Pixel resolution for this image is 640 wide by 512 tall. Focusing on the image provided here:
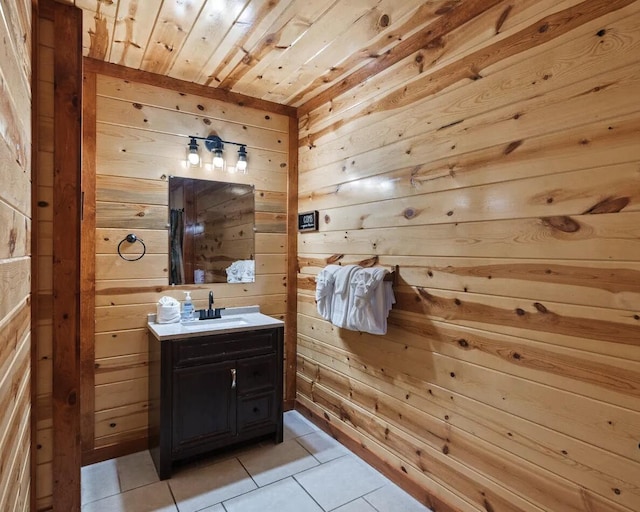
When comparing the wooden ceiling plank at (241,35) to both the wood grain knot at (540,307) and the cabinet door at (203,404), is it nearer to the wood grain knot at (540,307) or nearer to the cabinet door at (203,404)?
the wood grain knot at (540,307)

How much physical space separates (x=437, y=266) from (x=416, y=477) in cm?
113

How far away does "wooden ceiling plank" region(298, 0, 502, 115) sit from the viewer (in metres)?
1.76

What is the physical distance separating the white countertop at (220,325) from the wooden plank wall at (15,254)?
78 cm

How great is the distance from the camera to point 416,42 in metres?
2.04

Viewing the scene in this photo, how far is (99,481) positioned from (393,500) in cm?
166

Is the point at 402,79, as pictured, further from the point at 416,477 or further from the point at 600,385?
the point at 416,477

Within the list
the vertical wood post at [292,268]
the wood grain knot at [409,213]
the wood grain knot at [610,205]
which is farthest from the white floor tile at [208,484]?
the wood grain knot at [610,205]

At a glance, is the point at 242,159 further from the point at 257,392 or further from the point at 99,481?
the point at 99,481

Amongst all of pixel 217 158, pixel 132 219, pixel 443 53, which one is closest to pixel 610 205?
pixel 443 53

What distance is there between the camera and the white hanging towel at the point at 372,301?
6.86ft

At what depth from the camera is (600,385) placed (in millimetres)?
1341

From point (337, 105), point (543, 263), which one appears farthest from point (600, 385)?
point (337, 105)

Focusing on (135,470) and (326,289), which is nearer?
(135,470)

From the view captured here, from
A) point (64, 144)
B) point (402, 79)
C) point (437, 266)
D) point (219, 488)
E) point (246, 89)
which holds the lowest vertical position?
point (219, 488)
